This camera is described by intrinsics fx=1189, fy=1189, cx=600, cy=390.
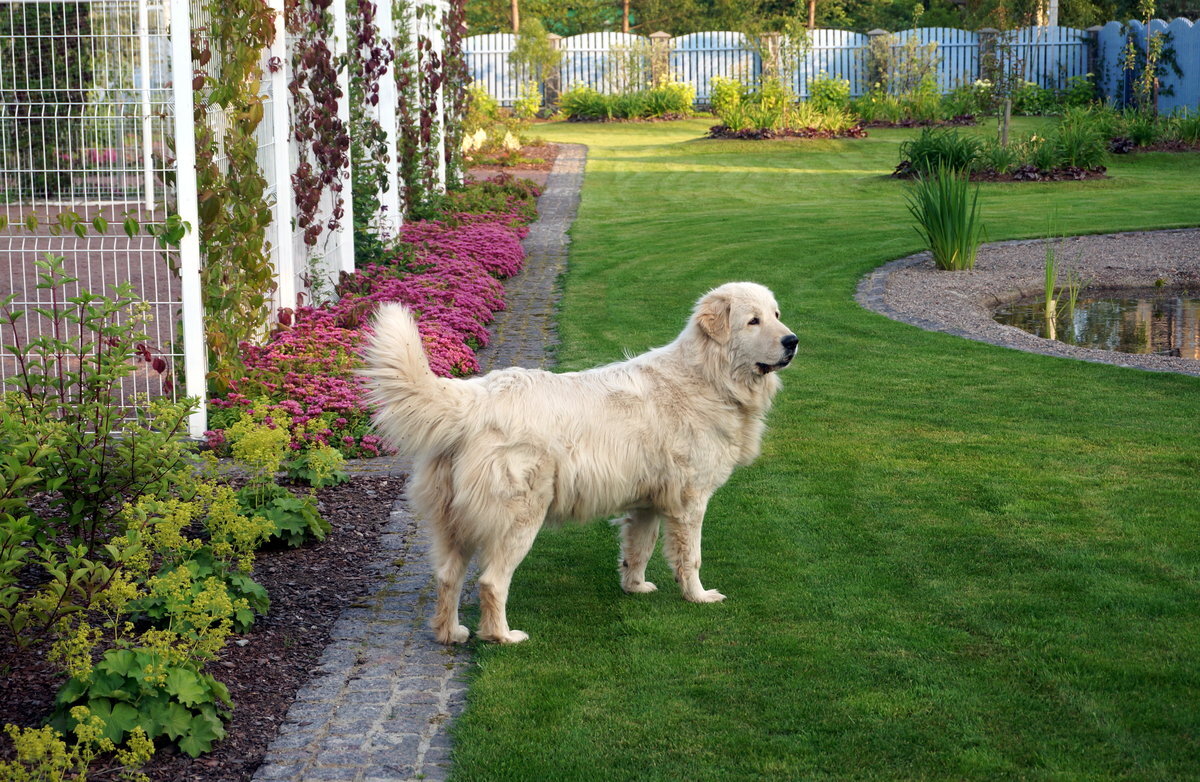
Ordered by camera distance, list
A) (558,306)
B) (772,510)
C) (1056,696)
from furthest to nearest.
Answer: (558,306), (772,510), (1056,696)

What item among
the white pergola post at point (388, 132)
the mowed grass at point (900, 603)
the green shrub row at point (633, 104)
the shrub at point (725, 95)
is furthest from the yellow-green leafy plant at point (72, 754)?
the green shrub row at point (633, 104)

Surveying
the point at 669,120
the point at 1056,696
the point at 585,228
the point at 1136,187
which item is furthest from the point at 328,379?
the point at 669,120

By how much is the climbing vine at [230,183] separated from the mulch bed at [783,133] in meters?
21.8

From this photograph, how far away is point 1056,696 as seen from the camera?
176 inches

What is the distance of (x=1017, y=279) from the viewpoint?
14.0 m

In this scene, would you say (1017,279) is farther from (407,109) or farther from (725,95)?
(725,95)

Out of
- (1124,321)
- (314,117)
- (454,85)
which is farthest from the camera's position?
(454,85)

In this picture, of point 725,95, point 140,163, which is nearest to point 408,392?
point 140,163

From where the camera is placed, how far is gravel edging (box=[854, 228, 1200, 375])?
11438 mm

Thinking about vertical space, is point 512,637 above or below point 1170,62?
below

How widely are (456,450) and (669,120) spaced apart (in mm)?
31949

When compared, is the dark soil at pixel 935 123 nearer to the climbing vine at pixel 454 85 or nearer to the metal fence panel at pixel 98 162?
the climbing vine at pixel 454 85

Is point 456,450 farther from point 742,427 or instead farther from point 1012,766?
point 1012,766

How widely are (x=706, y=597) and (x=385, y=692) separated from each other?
1631mm
